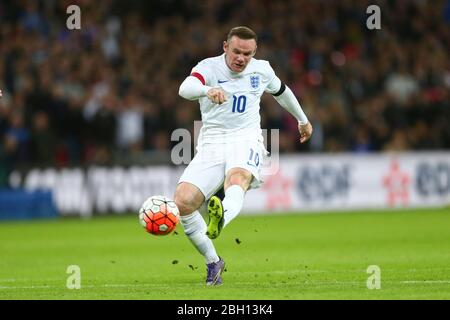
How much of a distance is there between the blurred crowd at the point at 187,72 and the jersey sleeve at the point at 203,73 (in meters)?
10.9

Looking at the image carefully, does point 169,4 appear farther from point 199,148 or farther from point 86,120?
point 199,148

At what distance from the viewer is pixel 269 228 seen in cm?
1761

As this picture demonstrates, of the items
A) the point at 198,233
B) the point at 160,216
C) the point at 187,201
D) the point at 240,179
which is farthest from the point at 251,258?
the point at 160,216

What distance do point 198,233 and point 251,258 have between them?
3125 millimetres

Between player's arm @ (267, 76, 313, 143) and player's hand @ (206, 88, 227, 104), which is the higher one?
player's arm @ (267, 76, 313, 143)

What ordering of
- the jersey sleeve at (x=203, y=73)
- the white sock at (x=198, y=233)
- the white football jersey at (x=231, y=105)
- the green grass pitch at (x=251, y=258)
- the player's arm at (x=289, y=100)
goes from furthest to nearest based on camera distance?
1. the player's arm at (x=289, y=100)
2. the white football jersey at (x=231, y=105)
3. the white sock at (x=198, y=233)
4. the jersey sleeve at (x=203, y=73)
5. the green grass pitch at (x=251, y=258)

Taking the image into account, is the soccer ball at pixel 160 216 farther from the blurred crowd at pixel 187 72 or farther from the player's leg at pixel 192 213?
the blurred crowd at pixel 187 72

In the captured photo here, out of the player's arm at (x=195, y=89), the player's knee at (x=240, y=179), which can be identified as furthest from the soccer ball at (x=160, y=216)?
the player's arm at (x=195, y=89)

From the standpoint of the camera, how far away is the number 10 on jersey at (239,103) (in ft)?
32.0

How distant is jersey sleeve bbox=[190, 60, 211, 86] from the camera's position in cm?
949

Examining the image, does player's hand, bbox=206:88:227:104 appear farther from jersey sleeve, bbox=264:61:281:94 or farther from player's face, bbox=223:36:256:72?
jersey sleeve, bbox=264:61:281:94

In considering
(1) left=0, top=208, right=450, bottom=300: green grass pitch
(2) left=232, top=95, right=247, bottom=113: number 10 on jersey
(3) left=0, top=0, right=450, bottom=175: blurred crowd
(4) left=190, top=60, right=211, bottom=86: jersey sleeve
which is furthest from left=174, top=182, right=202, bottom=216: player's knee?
(3) left=0, top=0, right=450, bottom=175: blurred crowd
